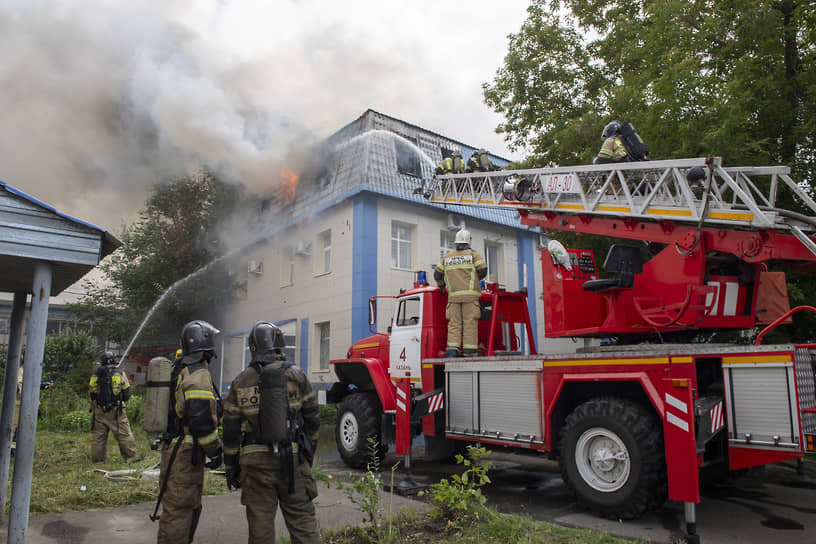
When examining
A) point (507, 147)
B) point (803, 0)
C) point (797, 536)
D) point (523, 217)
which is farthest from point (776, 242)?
point (507, 147)

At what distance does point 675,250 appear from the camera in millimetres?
6254

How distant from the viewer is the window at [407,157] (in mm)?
17422

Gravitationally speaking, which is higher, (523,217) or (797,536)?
(523,217)

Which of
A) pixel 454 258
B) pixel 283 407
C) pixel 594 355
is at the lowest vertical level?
pixel 283 407

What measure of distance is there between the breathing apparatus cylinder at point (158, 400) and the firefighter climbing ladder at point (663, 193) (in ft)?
17.3

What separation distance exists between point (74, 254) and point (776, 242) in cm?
651

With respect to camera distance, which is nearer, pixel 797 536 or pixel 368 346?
pixel 797 536

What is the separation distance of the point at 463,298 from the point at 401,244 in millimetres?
10052

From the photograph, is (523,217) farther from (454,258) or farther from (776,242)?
(776,242)

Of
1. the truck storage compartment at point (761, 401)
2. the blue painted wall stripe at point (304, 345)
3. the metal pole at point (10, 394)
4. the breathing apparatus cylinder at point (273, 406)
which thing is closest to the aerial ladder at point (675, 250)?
the truck storage compartment at point (761, 401)

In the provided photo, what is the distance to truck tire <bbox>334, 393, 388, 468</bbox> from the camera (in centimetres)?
820

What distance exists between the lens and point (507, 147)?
14.2 m

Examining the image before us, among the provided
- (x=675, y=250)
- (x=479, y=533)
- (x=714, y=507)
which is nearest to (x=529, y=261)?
(x=675, y=250)

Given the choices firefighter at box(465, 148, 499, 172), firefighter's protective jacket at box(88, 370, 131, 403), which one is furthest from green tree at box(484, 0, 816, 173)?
firefighter's protective jacket at box(88, 370, 131, 403)
